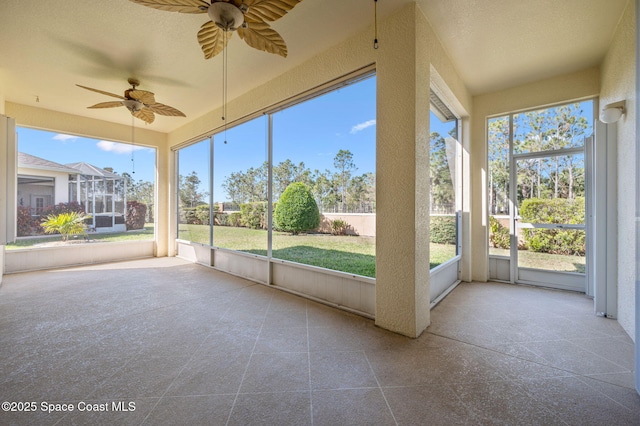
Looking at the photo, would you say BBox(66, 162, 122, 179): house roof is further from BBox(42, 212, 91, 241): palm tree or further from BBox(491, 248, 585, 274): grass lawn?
BBox(491, 248, 585, 274): grass lawn

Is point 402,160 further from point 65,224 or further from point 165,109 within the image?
point 65,224

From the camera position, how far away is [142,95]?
352cm

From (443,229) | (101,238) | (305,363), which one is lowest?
(305,363)

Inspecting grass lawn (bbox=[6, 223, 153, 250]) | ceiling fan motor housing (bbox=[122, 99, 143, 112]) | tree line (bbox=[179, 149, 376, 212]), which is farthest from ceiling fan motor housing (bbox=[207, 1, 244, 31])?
grass lawn (bbox=[6, 223, 153, 250])

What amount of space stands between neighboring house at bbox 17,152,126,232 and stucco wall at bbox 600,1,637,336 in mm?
8520

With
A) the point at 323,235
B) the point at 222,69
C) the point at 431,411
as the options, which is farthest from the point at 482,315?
the point at 222,69

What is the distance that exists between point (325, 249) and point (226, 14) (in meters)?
2.61

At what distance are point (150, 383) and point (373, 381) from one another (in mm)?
1492

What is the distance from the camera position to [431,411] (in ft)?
4.87

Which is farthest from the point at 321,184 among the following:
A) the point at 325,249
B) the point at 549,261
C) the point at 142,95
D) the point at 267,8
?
the point at 549,261

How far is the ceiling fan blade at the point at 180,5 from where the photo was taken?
178 cm

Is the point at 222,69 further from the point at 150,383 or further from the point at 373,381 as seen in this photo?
the point at 373,381

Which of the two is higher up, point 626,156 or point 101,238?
point 626,156

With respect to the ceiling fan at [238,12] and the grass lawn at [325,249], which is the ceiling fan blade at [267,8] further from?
the grass lawn at [325,249]
